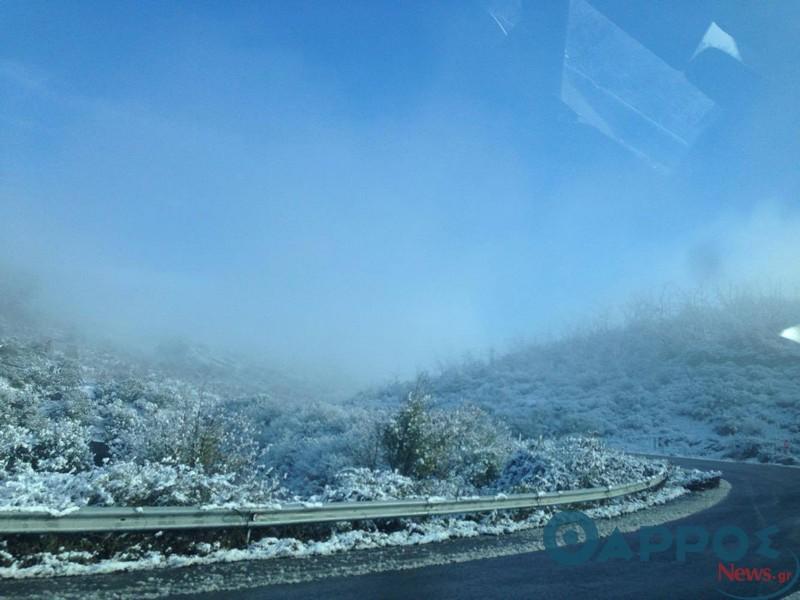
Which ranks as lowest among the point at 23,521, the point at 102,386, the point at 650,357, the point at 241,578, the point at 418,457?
the point at 241,578

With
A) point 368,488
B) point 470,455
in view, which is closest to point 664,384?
point 470,455

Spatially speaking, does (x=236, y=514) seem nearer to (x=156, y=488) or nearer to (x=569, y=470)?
(x=156, y=488)

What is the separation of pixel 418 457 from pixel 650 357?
2666 inches

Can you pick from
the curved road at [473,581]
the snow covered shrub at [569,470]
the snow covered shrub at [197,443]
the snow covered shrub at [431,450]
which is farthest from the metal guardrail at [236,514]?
the snow covered shrub at [431,450]

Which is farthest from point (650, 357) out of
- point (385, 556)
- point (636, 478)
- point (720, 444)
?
point (385, 556)

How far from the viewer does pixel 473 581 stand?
7.05 m

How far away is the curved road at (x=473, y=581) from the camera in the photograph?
5.66 metres

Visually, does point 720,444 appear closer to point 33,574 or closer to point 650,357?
point 650,357

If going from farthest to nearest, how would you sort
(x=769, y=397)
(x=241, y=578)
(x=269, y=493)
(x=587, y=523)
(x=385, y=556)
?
(x=769, y=397)
(x=587, y=523)
(x=269, y=493)
(x=385, y=556)
(x=241, y=578)

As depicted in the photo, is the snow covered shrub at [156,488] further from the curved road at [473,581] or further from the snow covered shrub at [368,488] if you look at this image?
the curved road at [473,581]

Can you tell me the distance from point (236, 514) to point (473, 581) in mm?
3299

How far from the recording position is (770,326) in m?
76.7

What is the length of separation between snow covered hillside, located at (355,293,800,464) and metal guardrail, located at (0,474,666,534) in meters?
21.3

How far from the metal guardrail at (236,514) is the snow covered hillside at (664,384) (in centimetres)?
2131
